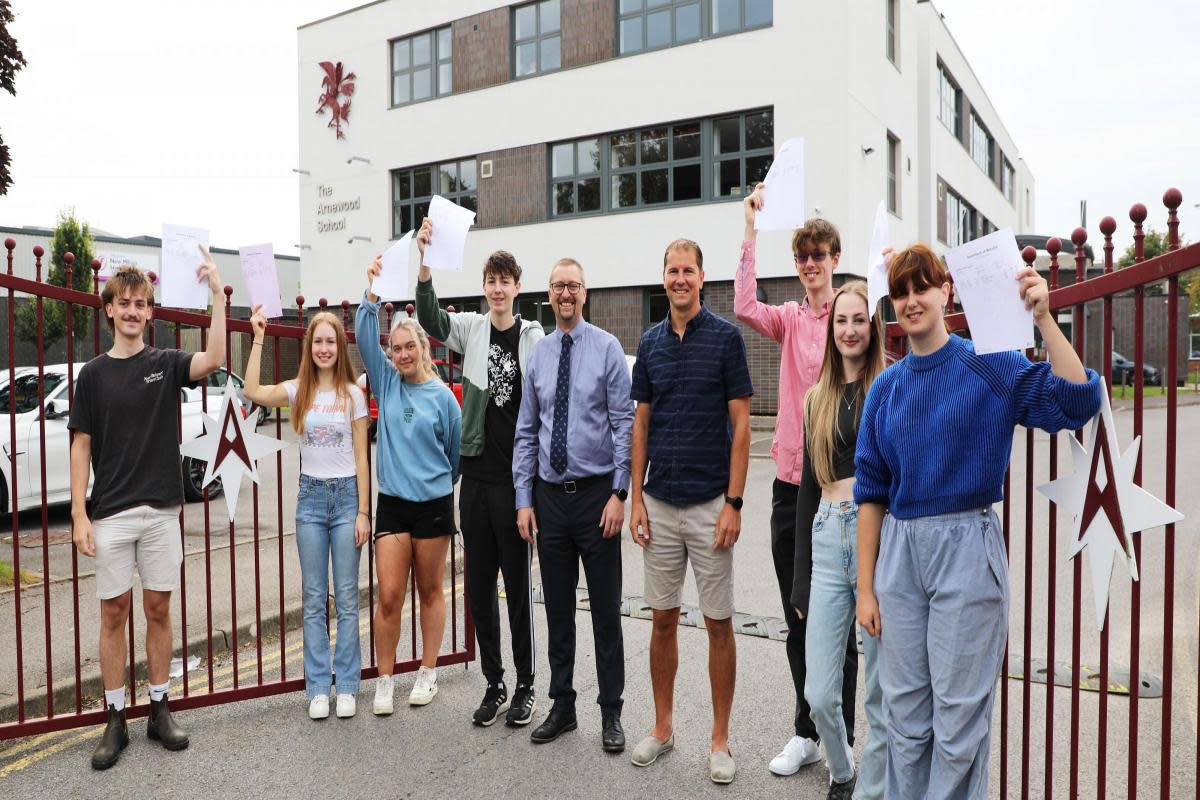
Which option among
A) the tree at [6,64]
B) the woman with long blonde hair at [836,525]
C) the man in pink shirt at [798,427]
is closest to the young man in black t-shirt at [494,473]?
the man in pink shirt at [798,427]

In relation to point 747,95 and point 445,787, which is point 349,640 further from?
point 747,95

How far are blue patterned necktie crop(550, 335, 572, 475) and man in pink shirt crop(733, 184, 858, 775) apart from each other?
0.93 metres

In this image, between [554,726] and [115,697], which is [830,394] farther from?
[115,697]

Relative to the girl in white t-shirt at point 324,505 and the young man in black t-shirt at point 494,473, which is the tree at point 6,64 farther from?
the young man in black t-shirt at point 494,473

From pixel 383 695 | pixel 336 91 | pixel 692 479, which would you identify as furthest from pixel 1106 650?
pixel 336 91

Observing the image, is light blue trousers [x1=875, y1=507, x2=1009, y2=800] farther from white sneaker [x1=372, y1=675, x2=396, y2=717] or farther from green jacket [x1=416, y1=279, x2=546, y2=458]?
white sneaker [x1=372, y1=675, x2=396, y2=717]

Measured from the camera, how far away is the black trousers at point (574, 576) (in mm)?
4250

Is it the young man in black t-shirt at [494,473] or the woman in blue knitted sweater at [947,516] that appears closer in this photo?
the woman in blue knitted sweater at [947,516]

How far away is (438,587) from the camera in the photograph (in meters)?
4.78

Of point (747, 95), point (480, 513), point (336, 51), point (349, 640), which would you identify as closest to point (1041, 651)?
point (480, 513)

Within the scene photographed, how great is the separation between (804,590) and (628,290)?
62.5 feet

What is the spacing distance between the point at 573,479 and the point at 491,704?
1295 millimetres

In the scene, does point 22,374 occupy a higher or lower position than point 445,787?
higher

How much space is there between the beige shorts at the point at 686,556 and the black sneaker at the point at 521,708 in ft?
3.04
